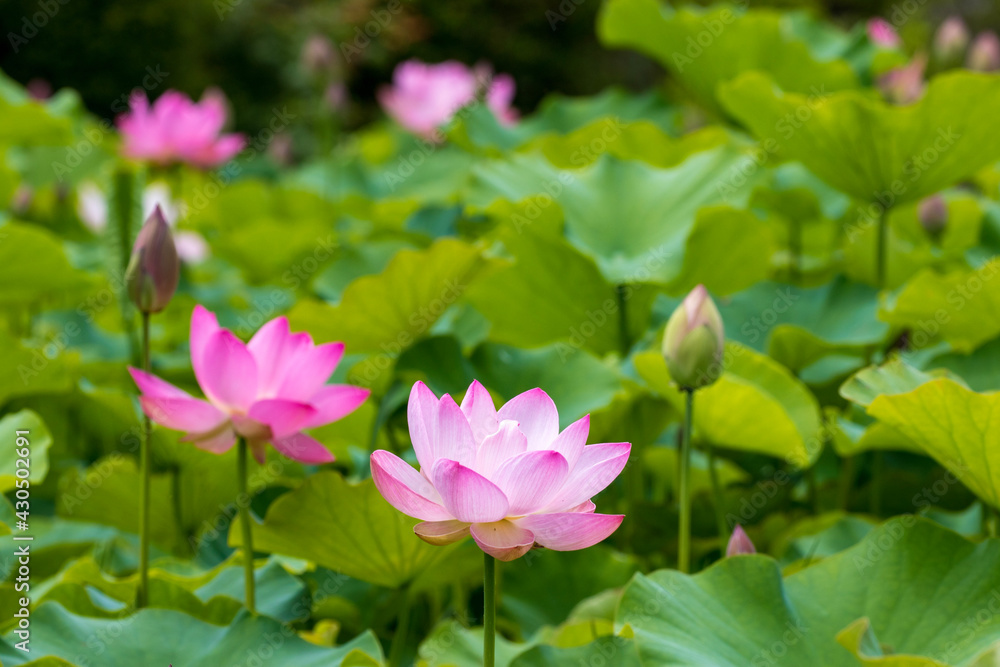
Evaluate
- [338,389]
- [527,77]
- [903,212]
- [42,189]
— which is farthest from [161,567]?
[527,77]

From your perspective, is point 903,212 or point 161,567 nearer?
point 161,567

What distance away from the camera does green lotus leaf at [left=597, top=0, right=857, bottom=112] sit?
1589mm

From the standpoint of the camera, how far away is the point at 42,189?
2.16 m

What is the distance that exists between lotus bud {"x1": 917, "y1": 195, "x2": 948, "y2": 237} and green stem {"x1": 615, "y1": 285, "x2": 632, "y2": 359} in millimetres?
485

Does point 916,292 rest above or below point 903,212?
above

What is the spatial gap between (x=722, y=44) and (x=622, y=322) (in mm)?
656

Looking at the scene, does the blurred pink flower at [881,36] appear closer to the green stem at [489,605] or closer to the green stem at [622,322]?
the green stem at [622,322]

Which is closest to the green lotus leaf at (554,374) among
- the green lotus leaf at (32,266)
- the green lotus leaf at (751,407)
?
the green lotus leaf at (751,407)

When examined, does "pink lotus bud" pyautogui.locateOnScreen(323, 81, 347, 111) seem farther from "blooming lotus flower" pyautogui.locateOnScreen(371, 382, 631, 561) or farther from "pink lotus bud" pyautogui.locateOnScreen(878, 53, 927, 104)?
"blooming lotus flower" pyautogui.locateOnScreen(371, 382, 631, 561)

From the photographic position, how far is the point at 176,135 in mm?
1993

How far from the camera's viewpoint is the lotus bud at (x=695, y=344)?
0.79 meters

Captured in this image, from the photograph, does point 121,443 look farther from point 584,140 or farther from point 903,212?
point 903,212

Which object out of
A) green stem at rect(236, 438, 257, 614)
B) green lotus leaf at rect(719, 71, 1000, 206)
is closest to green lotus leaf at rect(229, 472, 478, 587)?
green stem at rect(236, 438, 257, 614)

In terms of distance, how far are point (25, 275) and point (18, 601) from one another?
1.88 feet
